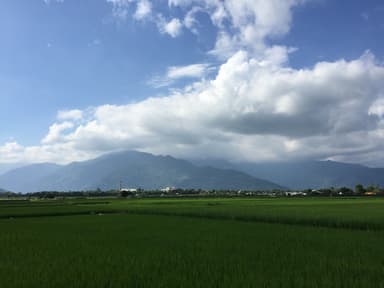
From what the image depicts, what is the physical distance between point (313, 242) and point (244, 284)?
8982mm

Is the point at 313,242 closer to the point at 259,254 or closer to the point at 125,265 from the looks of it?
the point at 259,254

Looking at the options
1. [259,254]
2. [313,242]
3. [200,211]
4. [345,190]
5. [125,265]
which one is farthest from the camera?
[345,190]

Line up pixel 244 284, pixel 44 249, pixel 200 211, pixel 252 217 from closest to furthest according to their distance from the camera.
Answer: pixel 244 284, pixel 44 249, pixel 252 217, pixel 200 211

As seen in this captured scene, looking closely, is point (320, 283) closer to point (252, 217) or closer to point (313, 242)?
point (313, 242)

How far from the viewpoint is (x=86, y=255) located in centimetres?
1370

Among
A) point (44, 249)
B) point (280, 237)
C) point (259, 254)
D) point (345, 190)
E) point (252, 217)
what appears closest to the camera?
point (259, 254)

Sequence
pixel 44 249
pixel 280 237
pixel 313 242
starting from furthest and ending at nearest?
pixel 280 237 → pixel 313 242 → pixel 44 249

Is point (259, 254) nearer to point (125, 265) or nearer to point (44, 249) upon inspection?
point (125, 265)

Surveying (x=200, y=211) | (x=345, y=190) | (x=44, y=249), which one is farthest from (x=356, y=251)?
(x=345, y=190)

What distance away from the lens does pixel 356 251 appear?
14.2 metres

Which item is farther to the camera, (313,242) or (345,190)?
(345,190)

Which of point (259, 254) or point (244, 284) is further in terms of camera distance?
point (259, 254)

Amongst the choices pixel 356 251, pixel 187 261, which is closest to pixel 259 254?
pixel 187 261

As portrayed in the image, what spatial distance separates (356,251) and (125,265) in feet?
28.8
